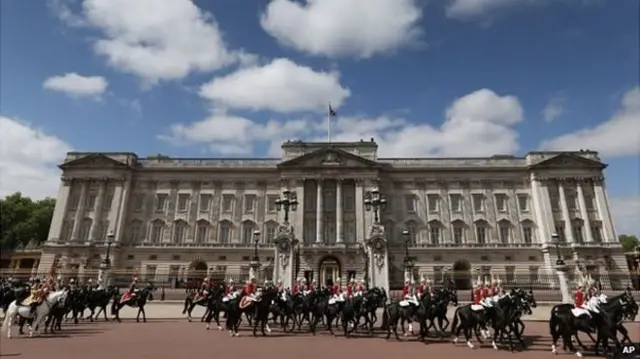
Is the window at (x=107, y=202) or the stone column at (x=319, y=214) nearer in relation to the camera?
the stone column at (x=319, y=214)

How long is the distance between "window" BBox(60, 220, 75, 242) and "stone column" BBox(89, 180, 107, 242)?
9.74ft

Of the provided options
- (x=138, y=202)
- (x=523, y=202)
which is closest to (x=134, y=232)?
(x=138, y=202)

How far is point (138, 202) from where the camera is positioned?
170 ft

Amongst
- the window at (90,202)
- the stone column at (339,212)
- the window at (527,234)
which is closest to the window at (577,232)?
the window at (527,234)

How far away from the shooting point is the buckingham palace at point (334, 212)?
4784 cm

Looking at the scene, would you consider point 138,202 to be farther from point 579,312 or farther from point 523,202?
point 579,312

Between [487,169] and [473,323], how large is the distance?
141 ft

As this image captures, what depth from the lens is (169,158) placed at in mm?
54594

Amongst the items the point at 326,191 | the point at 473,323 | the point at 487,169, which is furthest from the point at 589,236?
the point at 473,323

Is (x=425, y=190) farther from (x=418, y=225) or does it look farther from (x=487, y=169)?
(x=487, y=169)

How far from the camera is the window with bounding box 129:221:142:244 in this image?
5019cm

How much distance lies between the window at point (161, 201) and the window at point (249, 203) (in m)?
10.8

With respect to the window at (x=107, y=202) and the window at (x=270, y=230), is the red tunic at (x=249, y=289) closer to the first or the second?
the window at (x=270, y=230)

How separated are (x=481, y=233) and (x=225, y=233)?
1313 inches
